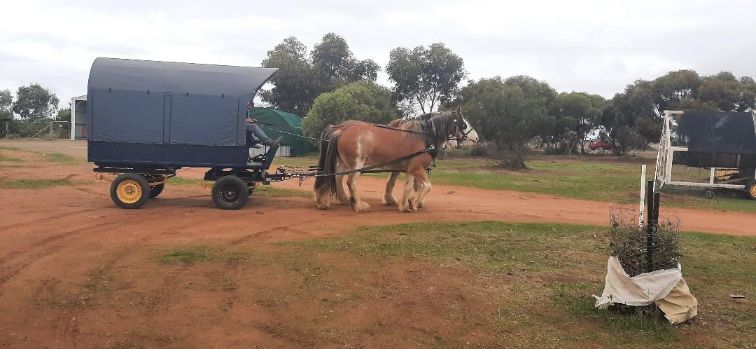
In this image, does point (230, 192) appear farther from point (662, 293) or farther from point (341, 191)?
point (662, 293)

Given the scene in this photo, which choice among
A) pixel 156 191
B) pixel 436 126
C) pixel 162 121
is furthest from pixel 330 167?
pixel 156 191

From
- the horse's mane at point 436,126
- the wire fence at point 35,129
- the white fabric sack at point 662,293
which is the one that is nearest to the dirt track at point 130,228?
the horse's mane at point 436,126

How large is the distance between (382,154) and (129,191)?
5.07m

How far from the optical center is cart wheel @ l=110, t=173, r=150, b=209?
37.7ft

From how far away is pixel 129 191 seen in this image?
1159 centimetres

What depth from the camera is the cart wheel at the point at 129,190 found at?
1150cm

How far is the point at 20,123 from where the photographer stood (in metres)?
47.2

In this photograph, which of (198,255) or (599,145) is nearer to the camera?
(198,255)

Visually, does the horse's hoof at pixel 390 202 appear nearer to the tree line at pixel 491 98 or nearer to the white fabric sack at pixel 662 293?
the white fabric sack at pixel 662 293

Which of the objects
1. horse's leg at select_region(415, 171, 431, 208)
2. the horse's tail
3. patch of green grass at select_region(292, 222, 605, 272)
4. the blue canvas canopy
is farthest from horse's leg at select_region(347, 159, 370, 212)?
the blue canvas canopy

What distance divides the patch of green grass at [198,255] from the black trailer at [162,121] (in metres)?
3.80

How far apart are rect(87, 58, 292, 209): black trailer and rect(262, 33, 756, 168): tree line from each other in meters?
17.2

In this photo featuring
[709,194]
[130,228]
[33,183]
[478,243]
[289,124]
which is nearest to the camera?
[478,243]

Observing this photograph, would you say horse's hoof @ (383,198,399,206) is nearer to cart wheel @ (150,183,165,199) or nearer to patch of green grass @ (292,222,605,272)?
patch of green grass @ (292,222,605,272)
